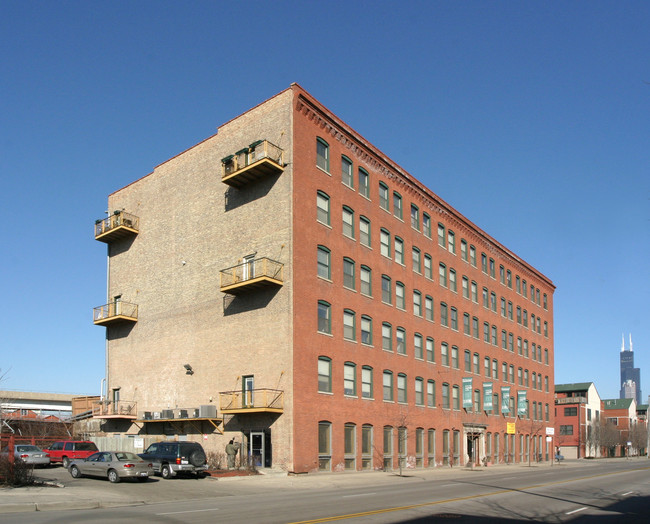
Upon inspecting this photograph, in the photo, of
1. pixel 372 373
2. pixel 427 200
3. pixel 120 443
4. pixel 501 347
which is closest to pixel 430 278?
pixel 427 200

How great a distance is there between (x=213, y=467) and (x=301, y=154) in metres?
18.2

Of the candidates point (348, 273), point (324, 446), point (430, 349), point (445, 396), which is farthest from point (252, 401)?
point (445, 396)

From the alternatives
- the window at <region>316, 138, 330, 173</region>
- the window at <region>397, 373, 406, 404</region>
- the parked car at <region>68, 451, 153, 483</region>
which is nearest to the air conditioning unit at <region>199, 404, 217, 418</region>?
the parked car at <region>68, 451, 153, 483</region>

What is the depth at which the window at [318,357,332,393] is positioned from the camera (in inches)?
1499

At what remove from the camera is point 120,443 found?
132 feet

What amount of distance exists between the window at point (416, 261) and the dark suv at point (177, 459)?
81.2 ft

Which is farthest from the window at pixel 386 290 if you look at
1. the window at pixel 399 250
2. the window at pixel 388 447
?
the window at pixel 388 447

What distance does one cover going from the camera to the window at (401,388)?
1816 inches

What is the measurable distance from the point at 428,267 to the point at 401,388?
432 inches

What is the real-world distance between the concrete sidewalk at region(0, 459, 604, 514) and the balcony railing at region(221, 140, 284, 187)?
16.8m

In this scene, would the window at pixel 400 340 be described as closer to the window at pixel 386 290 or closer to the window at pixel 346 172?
the window at pixel 386 290

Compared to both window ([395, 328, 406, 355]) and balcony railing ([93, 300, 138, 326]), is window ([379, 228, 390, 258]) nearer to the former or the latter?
window ([395, 328, 406, 355])

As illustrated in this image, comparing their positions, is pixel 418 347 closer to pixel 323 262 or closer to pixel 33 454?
pixel 323 262

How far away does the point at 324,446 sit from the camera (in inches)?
1478
